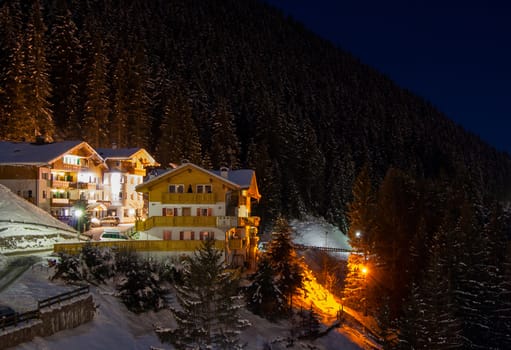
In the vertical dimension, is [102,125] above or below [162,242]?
above

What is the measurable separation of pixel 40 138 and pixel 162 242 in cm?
2663

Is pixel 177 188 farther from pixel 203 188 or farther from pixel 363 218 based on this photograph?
pixel 363 218

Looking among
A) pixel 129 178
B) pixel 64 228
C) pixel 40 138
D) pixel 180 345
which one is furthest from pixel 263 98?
pixel 180 345

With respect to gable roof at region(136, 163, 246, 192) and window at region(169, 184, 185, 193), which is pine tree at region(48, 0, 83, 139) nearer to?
gable roof at region(136, 163, 246, 192)

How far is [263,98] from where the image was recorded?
10825cm

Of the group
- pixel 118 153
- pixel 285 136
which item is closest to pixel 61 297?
pixel 118 153

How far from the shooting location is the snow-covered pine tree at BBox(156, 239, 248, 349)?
27047mm

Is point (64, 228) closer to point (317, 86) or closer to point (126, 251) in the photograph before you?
point (126, 251)

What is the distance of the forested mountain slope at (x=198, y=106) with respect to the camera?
77.1m

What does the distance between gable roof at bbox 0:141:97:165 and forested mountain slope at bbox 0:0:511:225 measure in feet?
28.4

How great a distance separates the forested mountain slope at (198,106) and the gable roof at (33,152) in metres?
8.65

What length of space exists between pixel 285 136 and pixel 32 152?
48707 millimetres

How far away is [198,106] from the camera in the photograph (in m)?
106

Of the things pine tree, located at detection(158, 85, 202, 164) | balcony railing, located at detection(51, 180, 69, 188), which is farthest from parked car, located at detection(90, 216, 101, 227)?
pine tree, located at detection(158, 85, 202, 164)
